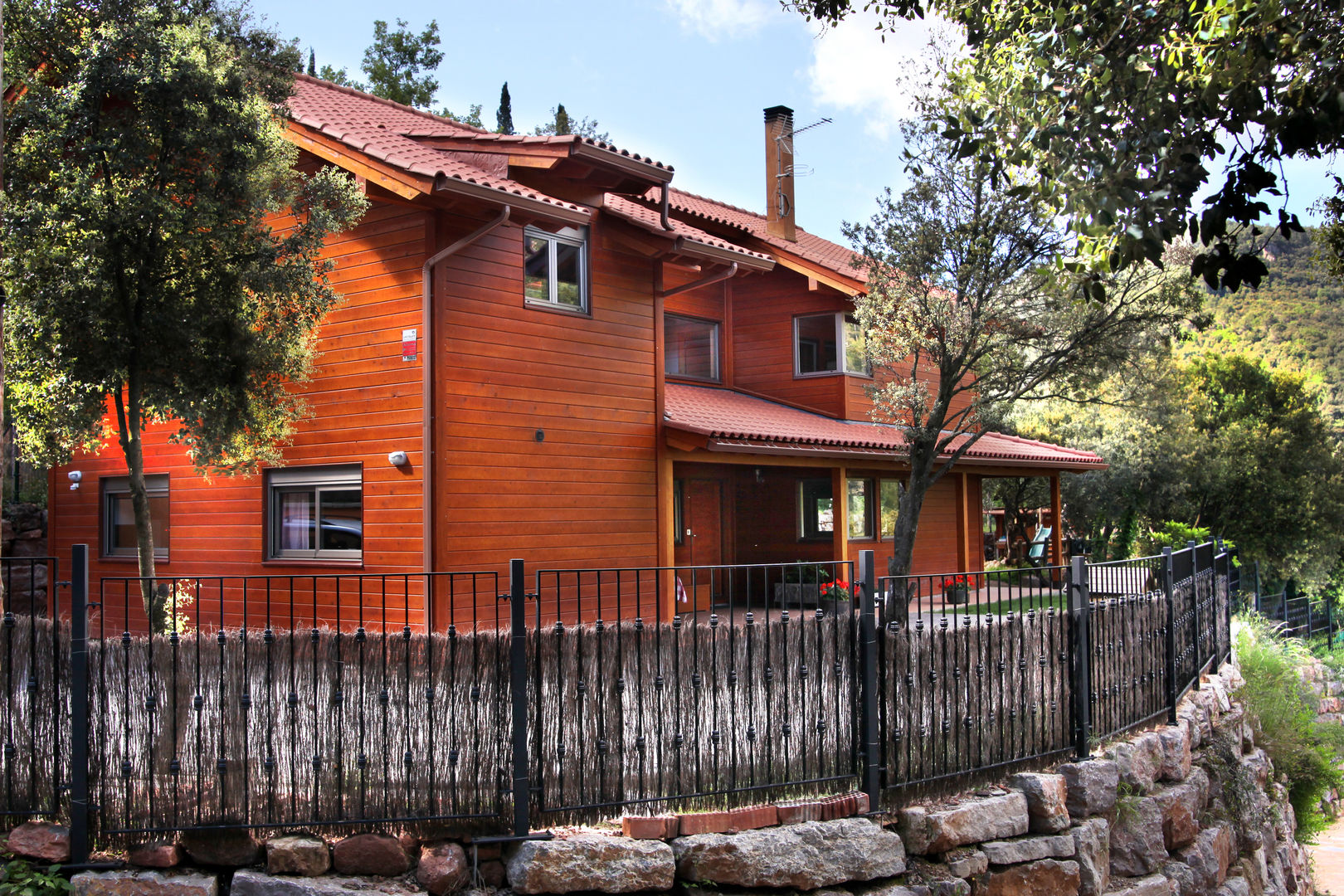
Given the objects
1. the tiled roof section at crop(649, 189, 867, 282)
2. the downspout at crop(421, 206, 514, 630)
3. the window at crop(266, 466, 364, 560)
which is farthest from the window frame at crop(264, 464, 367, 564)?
the tiled roof section at crop(649, 189, 867, 282)

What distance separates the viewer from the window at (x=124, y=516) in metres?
14.2

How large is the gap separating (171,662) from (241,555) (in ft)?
26.3

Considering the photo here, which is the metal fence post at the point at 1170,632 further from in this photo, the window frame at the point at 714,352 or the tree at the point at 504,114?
the tree at the point at 504,114

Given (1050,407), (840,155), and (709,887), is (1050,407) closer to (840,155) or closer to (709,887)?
(709,887)

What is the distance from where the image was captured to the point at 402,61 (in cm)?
3131

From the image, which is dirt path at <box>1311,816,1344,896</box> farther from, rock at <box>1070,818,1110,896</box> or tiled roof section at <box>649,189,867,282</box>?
tiled roof section at <box>649,189,867,282</box>

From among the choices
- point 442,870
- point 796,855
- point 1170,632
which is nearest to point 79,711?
point 442,870

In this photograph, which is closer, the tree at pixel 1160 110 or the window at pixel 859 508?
the tree at pixel 1160 110

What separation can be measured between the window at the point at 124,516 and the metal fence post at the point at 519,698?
10652 mm

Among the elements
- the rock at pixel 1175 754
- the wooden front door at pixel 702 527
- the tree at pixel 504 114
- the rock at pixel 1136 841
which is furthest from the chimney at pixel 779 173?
the tree at pixel 504 114

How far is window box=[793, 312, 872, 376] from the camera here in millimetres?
18297

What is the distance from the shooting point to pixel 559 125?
3728 cm

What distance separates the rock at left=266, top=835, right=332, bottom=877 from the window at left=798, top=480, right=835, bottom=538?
13.9m

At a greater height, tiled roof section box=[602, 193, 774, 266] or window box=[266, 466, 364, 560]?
tiled roof section box=[602, 193, 774, 266]
